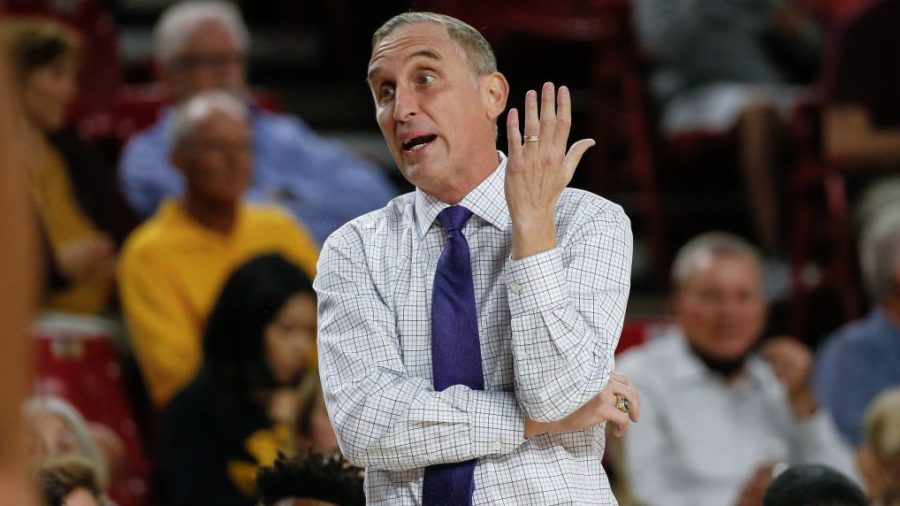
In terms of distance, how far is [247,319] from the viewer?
4.36 metres

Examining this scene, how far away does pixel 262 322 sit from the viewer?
433cm

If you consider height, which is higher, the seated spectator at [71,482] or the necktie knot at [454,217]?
the necktie knot at [454,217]

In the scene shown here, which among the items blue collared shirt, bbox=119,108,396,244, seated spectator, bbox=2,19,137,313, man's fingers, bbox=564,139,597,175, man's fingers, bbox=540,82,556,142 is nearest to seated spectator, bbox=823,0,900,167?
blue collared shirt, bbox=119,108,396,244

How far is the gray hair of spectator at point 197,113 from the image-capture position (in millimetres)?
5066

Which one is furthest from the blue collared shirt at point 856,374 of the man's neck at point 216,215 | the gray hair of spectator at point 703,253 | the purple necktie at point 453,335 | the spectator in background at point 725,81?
the purple necktie at point 453,335

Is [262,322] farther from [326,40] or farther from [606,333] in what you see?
[326,40]

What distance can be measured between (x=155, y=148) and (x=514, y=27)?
1.30 m

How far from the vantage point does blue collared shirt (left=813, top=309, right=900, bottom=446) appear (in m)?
4.99

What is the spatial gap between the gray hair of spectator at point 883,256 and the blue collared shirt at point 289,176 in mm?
1604

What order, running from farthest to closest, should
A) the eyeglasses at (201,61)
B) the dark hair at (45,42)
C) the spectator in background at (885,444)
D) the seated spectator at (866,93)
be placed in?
the seated spectator at (866,93), the eyeglasses at (201,61), the dark hair at (45,42), the spectator in background at (885,444)

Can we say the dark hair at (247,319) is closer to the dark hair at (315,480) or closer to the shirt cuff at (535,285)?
the dark hair at (315,480)

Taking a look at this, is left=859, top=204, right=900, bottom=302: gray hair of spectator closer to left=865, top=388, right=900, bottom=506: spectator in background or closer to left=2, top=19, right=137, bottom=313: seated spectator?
left=865, top=388, right=900, bottom=506: spectator in background

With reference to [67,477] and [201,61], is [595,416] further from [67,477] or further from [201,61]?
[201,61]

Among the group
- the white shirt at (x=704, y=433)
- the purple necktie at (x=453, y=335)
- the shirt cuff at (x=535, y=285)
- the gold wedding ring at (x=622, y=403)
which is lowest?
the white shirt at (x=704, y=433)
